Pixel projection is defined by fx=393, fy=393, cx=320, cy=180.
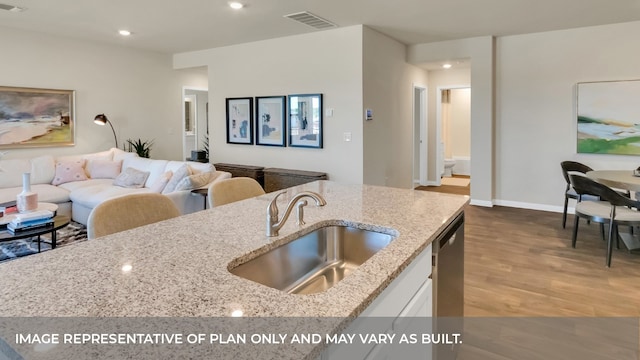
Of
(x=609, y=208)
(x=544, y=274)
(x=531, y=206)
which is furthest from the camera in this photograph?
(x=531, y=206)

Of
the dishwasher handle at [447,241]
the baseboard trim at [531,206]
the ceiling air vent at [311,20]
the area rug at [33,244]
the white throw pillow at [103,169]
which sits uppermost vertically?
the ceiling air vent at [311,20]

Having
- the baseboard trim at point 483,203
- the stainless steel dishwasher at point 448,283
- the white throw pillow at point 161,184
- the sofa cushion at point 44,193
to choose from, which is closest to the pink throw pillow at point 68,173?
the sofa cushion at point 44,193

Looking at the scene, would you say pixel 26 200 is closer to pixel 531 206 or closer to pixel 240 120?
pixel 240 120

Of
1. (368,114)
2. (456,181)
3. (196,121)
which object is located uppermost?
(196,121)

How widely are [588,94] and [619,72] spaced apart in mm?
421

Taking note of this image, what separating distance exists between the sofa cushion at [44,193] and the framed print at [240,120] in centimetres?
256

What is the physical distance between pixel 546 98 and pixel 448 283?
Answer: 16.0ft

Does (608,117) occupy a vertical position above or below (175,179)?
above

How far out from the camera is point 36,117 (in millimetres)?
5797


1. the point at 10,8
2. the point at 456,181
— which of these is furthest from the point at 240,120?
the point at 456,181

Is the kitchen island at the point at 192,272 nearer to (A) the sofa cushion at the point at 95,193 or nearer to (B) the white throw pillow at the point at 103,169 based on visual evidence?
(A) the sofa cushion at the point at 95,193

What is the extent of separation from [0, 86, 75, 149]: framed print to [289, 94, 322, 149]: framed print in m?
3.48

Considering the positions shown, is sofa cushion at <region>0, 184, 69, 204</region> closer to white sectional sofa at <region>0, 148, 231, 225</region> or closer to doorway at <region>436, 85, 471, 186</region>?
white sectional sofa at <region>0, 148, 231, 225</region>

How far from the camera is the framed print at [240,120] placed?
21.0 feet
